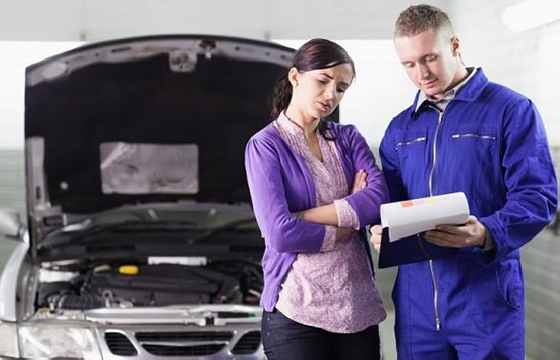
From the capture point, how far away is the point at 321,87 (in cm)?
212

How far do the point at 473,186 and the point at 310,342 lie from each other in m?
0.57

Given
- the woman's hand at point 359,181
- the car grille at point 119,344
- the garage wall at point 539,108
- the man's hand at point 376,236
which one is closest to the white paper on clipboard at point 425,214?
the man's hand at point 376,236

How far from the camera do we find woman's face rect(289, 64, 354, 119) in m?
2.11

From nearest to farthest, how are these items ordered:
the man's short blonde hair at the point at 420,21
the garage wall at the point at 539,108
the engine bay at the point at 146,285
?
the man's short blonde hair at the point at 420,21
the engine bay at the point at 146,285
the garage wall at the point at 539,108

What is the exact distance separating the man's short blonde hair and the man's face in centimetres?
1

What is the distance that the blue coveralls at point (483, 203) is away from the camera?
2.05m

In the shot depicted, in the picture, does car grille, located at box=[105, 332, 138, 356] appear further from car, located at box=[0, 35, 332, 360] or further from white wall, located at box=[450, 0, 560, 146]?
white wall, located at box=[450, 0, 560, 146]

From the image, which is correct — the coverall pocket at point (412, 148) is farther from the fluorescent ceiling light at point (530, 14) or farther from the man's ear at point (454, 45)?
the fluorescent ceiling light at point (530, 14)

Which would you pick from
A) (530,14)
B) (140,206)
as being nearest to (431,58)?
(140,206)

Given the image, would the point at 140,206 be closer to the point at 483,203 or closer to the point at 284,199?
the point at 284,199

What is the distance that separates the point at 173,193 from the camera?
411 cm

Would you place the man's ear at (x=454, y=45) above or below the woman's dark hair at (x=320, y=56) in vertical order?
above

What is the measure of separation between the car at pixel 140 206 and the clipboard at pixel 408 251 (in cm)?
130

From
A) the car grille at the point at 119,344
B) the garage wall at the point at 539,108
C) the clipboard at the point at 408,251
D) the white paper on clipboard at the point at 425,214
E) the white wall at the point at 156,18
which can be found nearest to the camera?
the white paper on clipboard at the point at 425,214
